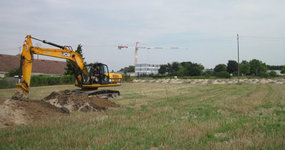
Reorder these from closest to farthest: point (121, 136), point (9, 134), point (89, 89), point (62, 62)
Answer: point (121, 136)
point (9, 134)
point (89, 89)
point (62, 62)

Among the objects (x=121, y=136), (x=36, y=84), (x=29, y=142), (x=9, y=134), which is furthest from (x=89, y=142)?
(x=36, y=84)

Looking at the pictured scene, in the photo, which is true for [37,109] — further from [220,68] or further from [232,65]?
[232,65]

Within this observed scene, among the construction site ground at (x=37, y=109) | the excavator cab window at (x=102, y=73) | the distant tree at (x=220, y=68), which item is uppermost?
the distant tree at (x=220, y=68)

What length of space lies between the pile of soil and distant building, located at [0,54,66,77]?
37.2 meters

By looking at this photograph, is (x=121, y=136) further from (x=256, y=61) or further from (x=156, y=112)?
(x=256, y=61)

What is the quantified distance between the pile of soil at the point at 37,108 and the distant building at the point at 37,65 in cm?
3721

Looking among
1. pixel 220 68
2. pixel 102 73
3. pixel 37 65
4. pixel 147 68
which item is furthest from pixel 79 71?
pixel 147 68

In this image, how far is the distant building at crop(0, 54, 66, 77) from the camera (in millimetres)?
44438

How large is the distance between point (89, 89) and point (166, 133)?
469 inches

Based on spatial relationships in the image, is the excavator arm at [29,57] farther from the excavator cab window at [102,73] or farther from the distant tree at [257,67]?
the distant tree at [257,67]

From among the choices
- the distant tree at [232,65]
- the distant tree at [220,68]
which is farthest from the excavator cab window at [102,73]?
the distant tree at [232,65]

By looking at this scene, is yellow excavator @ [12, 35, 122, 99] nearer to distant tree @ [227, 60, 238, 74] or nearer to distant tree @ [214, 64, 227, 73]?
distant tree @ [214, 64, 227, 73]

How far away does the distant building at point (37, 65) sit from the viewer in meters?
44.4

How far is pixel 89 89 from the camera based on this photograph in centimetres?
1720
